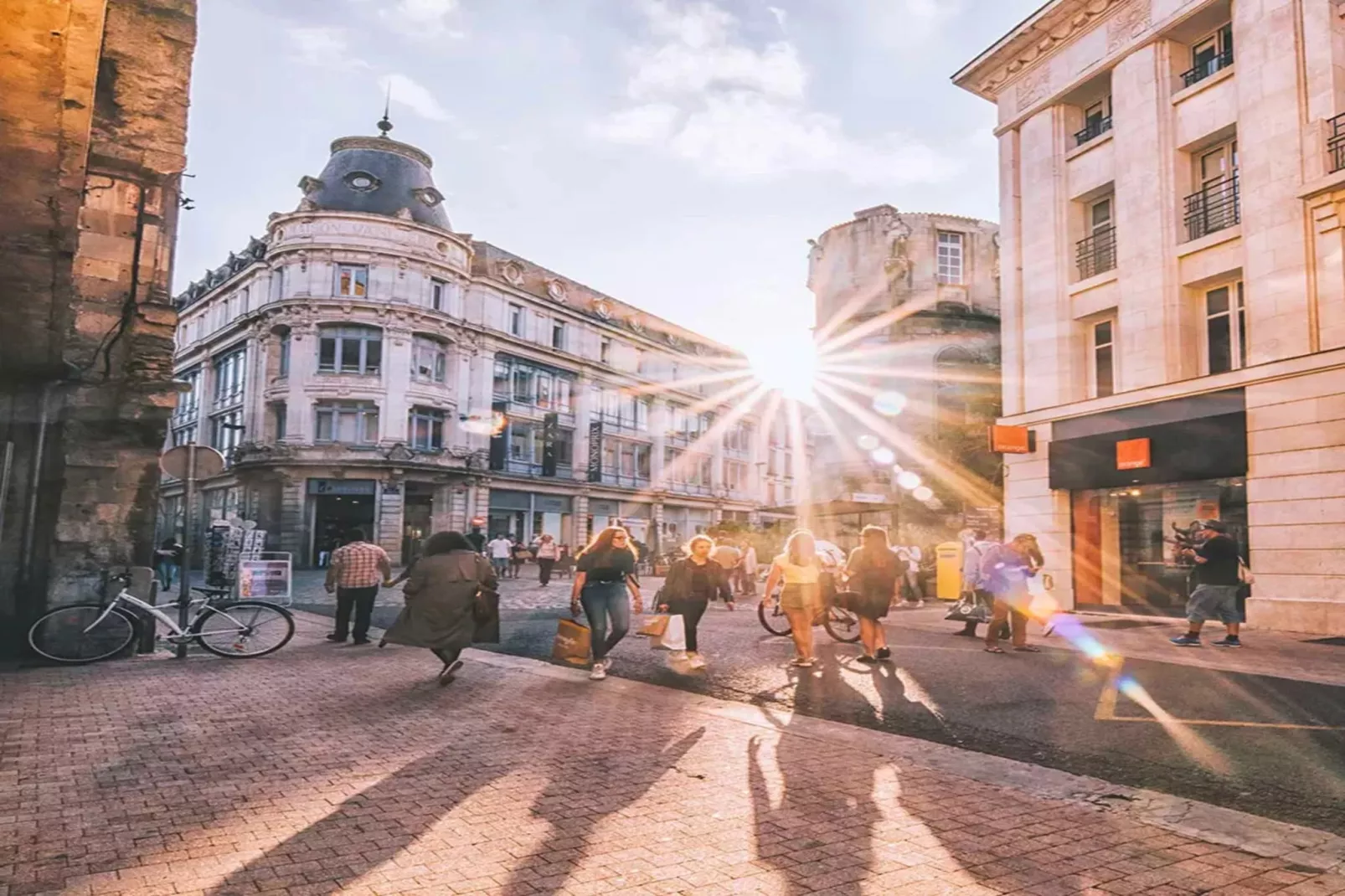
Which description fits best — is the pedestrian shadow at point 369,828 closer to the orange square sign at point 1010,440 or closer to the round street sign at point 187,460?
the round street sign at point 187,460

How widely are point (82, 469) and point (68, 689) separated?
2.93 m

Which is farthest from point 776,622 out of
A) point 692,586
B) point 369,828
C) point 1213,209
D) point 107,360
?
point 1213,209

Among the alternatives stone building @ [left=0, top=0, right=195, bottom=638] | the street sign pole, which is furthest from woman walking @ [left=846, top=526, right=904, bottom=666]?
stone building @ [left=0, top=0, right=195, bottom=638]

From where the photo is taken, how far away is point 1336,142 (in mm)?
13477

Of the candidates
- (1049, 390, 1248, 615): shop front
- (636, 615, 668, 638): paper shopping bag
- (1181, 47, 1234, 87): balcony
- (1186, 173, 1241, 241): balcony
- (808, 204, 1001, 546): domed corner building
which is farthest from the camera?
(808, 204, 1001, 546): domed corner building

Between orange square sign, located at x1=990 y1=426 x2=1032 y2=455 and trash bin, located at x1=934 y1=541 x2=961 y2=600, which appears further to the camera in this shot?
trash bin, located at x1=934 y1=541 x2=961 y2=600

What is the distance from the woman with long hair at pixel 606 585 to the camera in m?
8.79

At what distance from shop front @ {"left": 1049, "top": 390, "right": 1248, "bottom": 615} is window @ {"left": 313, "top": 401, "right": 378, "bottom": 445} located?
30.4 metres

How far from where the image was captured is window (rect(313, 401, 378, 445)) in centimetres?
3875

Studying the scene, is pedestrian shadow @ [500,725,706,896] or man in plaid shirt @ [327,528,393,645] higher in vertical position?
man in plaid shirt @ [327,528,393,645]

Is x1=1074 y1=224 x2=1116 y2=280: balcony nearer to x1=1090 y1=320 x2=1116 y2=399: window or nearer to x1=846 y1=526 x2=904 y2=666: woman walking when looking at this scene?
x1=1090 y1=320 x2=1116 y2=399: window

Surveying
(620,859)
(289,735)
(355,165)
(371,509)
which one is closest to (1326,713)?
(620,859)

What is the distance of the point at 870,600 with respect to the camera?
9773mm

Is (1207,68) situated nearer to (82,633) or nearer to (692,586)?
(692,586)
